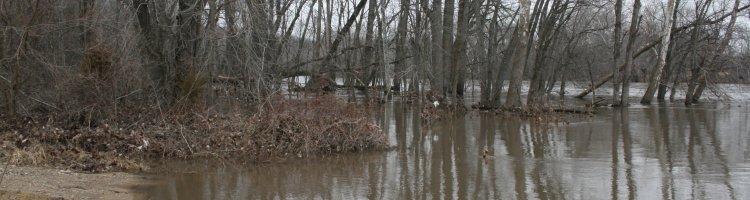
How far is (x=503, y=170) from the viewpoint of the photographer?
1071 cm

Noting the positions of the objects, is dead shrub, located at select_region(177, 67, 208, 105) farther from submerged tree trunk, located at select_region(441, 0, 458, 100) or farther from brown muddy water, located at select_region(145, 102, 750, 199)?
submerged tree trunk, located at select_region(441, 0, 458, 100)

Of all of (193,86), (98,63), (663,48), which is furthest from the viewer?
(663,48)

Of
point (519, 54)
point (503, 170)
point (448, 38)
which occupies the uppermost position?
point (448, 38)

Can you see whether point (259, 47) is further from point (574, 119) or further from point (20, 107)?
point (574, 119)

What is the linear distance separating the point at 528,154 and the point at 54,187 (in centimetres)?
809

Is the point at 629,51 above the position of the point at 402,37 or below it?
below

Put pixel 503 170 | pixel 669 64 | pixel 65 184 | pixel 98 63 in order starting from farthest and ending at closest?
pixel 669 64 → pixel 98 63 → pixel 503 170 → pixel 65 184

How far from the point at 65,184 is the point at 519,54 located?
57.6 feet

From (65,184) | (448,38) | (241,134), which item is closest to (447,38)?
(448,38)

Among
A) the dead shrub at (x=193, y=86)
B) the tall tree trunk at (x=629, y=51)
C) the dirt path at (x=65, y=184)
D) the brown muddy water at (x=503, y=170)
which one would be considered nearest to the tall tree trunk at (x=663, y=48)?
the tall tree trunk at (x=629, y=51)

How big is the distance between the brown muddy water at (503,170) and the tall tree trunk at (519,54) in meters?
6.65

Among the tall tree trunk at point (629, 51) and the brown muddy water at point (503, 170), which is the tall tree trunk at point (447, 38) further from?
the brown muddy water at point (503, 170)

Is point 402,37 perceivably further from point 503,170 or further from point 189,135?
point 503,170

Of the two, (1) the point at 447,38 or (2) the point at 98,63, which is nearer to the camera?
(2) the point at 98,63
